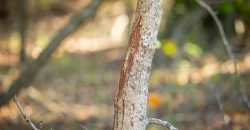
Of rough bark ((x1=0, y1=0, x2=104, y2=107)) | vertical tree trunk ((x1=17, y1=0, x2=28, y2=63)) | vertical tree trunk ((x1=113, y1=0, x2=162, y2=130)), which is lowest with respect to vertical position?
vertical tree trunk ((x1=113, y1=0, x2=162, y2=130))

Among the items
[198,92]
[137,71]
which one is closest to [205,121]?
[198,92]

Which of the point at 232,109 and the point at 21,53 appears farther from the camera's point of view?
the point at 21,53

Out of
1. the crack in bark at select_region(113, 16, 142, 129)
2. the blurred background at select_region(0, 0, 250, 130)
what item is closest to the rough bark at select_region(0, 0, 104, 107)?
the blurred background at select_region(0, 0, 250, 130)

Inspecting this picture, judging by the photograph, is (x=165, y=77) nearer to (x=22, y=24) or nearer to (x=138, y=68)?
(x=22, y=24)

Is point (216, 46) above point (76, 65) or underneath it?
underneath

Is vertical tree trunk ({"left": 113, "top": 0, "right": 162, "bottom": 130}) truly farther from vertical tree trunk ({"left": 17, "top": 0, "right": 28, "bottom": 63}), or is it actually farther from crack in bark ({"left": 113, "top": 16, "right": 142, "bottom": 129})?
vertical tree trunk ({"left": 17, "top": 0, "right": 28, "bottom": 63})

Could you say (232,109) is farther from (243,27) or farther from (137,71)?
(137,71)
